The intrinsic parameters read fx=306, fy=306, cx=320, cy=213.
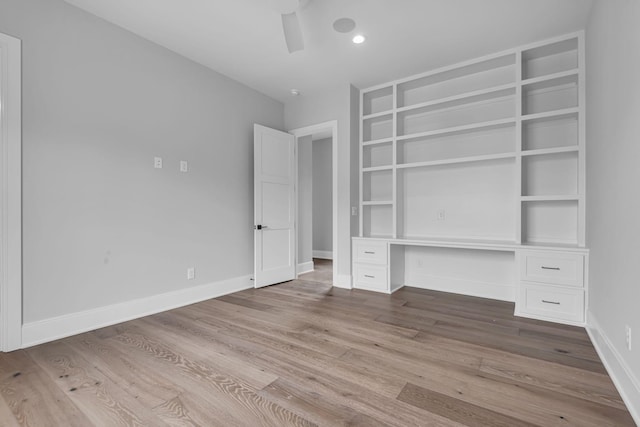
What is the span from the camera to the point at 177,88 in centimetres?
336

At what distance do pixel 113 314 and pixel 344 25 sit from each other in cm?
342

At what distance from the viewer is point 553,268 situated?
2.84 meters

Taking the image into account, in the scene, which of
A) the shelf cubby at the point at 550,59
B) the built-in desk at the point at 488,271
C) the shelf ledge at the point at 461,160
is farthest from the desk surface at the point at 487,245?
the shelf cubby at the point at 550,59

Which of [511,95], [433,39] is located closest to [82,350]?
[433,39]

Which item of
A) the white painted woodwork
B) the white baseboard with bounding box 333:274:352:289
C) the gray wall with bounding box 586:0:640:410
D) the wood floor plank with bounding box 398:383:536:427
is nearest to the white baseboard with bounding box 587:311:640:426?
the gray wall with bounding box 586:0:640:410

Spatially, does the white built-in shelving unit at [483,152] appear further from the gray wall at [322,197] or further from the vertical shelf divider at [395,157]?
the gray wall at [322,197]

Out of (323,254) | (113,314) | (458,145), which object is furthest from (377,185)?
(113,314)

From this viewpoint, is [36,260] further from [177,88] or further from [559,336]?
[559,336]

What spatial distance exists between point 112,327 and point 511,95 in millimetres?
4725

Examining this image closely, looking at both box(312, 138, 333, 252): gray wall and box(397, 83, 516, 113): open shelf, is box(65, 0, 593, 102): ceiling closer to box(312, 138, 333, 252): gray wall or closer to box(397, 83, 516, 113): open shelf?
box(397, 83, 516, 113): open shelf

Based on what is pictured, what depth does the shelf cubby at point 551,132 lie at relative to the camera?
3.16m

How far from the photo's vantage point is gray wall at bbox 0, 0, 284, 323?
7.87 feet

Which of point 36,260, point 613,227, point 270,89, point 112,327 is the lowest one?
point 112,327

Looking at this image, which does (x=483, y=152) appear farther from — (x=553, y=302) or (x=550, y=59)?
(x=553, y=302)
